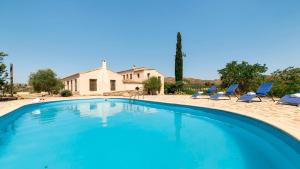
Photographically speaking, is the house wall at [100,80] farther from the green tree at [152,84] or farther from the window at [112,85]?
the green tree at [152,84]

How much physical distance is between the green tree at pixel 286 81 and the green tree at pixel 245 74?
3.87 feet

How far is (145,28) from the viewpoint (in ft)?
75.8

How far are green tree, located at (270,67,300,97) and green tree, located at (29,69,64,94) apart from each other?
2435 centimetres

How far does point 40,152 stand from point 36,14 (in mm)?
15170

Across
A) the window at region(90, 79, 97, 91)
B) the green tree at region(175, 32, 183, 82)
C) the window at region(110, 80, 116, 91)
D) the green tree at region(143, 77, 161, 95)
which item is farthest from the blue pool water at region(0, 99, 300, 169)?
the green tree at region(175, 32, 183, 82)

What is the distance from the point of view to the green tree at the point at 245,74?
49.1 ft

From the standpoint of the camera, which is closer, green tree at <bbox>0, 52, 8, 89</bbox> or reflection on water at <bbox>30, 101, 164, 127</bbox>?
reflection on water at <bbox>30, 101, 164, 127</bbox>

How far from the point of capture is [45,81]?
23.1 meters

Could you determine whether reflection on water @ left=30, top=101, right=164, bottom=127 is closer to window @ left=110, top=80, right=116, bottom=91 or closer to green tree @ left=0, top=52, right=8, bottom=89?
green tree @ left=0, top=52, right=8, bottom=89

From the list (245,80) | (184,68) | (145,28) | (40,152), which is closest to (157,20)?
(145,28)

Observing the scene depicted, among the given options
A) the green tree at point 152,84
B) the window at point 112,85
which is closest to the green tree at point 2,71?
the window at point 112,85

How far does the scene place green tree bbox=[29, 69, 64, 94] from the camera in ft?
75.8

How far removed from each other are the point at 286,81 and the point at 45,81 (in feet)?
83.2

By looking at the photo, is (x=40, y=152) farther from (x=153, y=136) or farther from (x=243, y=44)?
(x=243, y=44)
